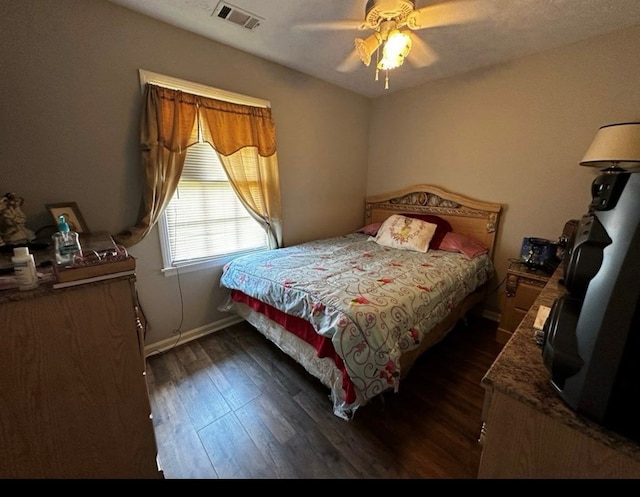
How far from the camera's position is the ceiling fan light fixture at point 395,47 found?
4.94 feet

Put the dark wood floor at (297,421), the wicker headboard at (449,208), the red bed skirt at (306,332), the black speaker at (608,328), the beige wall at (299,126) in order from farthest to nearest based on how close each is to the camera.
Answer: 1. the wicker headboard at (449,208)
2. the beige wall at (299,126)
3. the red bed skirt at (306,332)
4. the dark wood floor at (297,421)
5. the black speaker at (608,328)

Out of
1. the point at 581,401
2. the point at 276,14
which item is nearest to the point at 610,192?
the point at 581,401

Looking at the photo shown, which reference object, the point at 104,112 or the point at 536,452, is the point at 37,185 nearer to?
the point at 104,112

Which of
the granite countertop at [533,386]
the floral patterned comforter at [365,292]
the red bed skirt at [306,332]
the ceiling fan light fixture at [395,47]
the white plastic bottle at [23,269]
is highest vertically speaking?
the ceiling fan light fixture at [395,47]

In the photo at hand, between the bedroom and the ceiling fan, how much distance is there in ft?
3.11

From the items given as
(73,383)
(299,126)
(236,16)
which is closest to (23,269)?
(73,383)

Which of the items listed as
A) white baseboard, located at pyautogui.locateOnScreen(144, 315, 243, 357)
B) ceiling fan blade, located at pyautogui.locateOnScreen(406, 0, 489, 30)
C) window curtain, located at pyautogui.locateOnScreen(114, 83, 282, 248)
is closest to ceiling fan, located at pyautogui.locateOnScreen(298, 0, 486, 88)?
ceiling fan blade, located at pyautogui.locateOnScreen(406, 0, 489, 30)

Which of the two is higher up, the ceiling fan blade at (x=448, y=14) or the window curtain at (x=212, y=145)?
the ceiling fan blade at (x=448, y=14)

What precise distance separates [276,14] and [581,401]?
2.40 meters

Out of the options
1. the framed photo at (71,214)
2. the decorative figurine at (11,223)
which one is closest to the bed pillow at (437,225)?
the framed photo at (71,214)

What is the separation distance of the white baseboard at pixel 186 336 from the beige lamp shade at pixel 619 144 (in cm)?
308

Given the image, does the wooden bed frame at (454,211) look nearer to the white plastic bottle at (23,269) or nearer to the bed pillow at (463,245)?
the bed pillow at (463,245)

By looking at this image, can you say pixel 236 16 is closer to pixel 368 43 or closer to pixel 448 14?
pixel 368 43

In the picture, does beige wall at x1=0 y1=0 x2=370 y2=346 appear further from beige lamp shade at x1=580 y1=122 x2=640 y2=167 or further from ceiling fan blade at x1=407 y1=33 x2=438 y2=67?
beige lamp shade at x1=580 y1=122 x2=640 y2=167
